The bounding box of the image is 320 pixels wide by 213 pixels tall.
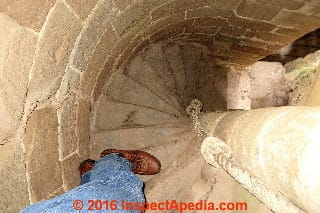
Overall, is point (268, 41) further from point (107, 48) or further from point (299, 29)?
point (107, 48)

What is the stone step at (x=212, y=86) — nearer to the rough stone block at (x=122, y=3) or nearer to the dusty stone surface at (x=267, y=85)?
the dusty stone surface at (x=267, y=85)

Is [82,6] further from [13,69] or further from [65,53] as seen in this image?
[13,69]

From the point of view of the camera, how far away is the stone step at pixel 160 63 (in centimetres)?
463

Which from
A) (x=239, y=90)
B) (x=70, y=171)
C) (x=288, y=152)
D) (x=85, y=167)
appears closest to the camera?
(x=288, y=152)

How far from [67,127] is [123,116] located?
1.66 meters

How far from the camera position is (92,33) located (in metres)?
2.38

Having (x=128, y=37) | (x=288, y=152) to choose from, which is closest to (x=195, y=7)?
(x=128, y=37)

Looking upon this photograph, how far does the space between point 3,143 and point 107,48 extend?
1.52 m

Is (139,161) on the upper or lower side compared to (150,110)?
lower

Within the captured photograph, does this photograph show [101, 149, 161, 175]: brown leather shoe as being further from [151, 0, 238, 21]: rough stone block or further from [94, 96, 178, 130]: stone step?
[151, 0, 238, 21]: rough stone block

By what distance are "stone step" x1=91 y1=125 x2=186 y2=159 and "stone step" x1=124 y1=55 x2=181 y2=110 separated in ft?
1.69

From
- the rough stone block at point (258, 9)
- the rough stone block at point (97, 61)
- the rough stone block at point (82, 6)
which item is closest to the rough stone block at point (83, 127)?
the rough stone block at point (97, 61)

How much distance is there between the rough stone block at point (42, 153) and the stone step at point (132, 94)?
180cm

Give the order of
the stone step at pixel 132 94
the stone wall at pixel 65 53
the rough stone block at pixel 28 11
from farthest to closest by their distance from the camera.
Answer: the stone step at pixel 132 94 → the stone wall at pixel 65 53 → the rough stone block at pixel 28 11
